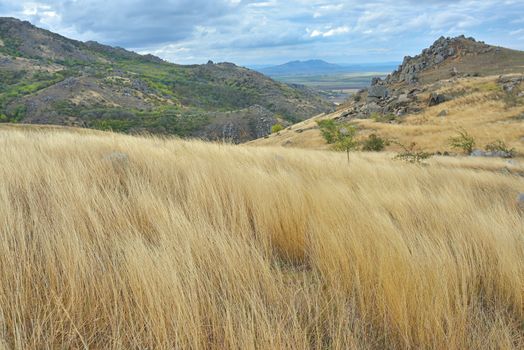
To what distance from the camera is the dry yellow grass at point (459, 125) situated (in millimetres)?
30828

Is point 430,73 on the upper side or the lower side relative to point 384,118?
upper

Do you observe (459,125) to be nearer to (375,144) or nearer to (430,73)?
(375,144)

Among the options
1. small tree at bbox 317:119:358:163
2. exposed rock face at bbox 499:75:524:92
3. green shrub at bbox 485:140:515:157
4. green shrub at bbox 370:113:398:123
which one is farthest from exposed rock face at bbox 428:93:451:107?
small tree at bbox 317:119:358:163

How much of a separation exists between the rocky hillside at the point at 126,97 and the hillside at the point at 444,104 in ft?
57.5

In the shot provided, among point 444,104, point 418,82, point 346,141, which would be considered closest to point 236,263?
point 346,141

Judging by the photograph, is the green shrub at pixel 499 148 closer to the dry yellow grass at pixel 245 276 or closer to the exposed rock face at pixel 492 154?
the exposed rock face at pixel 492 154

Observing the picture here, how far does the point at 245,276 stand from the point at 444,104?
47.8 metres

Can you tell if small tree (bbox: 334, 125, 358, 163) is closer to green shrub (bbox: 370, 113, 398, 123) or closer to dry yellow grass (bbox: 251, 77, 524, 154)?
dry yellow grass (bbox: 251, 77, 524, 154)

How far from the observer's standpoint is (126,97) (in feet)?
377

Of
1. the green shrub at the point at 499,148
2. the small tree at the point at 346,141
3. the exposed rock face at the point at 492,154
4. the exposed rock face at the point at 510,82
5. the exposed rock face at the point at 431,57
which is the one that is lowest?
the exposed rock face at the point at 492,154

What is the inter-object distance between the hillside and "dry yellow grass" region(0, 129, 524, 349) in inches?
1163

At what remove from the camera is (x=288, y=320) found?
5.16 ft

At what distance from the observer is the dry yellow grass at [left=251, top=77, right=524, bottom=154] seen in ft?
101

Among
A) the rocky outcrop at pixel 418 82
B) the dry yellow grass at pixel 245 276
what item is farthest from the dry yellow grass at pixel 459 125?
the dry yellow grass at pixel 245 276
